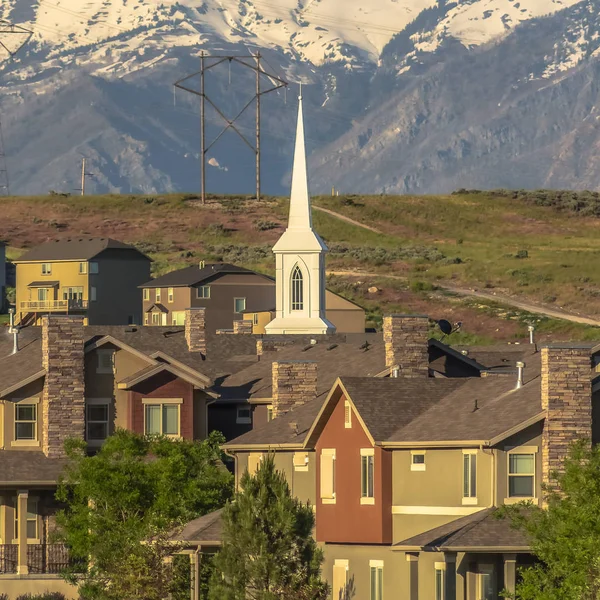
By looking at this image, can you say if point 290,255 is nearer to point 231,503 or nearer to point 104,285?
point 104,285

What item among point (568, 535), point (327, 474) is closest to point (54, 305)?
point (327, 474)

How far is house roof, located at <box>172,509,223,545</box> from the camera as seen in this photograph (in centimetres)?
5428

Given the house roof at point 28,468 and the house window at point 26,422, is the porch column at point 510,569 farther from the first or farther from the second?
the house window at point 26,422

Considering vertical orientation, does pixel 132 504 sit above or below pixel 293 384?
A: below

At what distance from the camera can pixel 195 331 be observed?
78.8m

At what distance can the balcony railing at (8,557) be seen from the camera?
62.7 m

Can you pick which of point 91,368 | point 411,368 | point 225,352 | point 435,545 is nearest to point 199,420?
point 91,368

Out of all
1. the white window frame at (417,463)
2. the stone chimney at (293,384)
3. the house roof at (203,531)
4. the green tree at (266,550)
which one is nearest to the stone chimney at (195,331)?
the stone chimney at (293,384)

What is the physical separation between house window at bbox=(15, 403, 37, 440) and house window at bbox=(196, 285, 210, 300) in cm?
8062

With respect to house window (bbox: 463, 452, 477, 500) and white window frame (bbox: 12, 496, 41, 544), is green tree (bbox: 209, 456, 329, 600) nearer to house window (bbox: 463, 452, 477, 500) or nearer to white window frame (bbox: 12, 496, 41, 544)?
house window (bbox: 463, 452, 477, 500)

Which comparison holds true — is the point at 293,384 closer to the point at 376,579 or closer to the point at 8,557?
the point at 8,557

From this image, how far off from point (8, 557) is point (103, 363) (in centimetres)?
691

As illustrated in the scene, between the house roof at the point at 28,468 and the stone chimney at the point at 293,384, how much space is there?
665 cm

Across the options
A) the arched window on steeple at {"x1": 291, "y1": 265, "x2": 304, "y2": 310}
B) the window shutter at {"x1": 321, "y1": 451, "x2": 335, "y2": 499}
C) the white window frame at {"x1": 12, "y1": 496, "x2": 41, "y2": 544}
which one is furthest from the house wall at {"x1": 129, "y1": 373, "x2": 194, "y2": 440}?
the arched window on steeple at {"x1": 291, "y1": 265, "x2": 304, "y2": 310}
